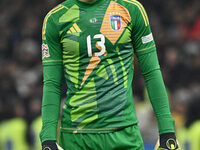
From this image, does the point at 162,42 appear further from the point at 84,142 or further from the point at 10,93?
the point at 84,142

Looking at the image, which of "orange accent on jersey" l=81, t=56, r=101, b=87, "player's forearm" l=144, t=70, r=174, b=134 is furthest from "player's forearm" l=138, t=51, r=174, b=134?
"orange accent on jersey" l=81, t=56, r=101, b=87

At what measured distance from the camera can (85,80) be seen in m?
3.52

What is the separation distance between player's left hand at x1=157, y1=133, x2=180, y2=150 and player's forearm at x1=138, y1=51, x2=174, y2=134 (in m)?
0.04

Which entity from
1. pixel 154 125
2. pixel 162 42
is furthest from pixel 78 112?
pixel 162 42

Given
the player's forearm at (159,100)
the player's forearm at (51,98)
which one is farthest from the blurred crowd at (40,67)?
the player's forearm at (51,98)

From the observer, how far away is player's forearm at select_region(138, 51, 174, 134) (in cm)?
350

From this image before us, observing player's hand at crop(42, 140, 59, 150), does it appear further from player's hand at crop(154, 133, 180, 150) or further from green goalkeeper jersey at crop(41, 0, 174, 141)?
player's hand at crop(154, 133, 180, 150)

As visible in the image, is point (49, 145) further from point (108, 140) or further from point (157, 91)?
point (157, 91)

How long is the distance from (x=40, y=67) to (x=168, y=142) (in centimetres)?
701

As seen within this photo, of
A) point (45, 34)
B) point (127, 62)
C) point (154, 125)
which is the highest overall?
point (45, 34)

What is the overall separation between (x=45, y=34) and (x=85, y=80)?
1.31 feet

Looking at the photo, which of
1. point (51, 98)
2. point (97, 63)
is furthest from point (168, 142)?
point (51, 98)

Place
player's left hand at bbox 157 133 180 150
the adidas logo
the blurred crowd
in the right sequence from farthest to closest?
the blurred crowd < the adidas logo < player's left hand at bbox 157 133 180 150

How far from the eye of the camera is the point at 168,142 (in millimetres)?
Answer: 3441
